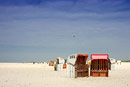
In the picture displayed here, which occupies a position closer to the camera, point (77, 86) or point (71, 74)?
point (77, 86)

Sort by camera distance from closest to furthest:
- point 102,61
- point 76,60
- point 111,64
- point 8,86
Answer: point 8,86
point 76,60
point 102,61
point 111,64

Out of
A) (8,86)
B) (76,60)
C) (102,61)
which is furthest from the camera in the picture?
(102,61)

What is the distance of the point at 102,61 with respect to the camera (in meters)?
26.8

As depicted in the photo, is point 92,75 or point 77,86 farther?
point 92,75

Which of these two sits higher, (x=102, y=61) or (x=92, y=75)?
(x=102, y=61)

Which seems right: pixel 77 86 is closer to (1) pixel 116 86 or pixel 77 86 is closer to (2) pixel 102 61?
(1) pixel 116 86

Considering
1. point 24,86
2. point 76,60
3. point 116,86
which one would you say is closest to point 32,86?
point 24,86

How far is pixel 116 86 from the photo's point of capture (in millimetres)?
17281

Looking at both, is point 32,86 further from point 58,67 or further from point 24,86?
point 58,67

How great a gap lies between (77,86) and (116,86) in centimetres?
299

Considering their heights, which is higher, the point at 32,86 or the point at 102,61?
the point at 102,61

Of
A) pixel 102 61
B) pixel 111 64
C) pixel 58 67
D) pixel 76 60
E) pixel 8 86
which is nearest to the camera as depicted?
pixel 8 86

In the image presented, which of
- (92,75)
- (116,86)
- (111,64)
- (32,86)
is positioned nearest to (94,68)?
(92,75)

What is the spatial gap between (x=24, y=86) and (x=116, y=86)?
22.8ft
